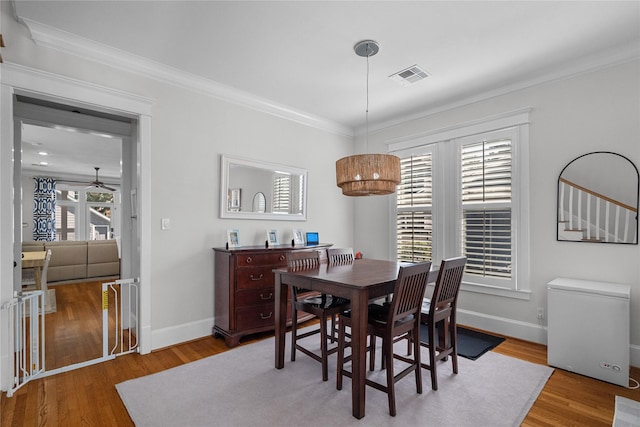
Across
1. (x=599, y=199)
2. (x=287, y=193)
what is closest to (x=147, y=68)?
(x=287, y=193)

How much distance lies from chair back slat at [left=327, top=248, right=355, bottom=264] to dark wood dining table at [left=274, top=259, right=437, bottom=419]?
1.07 ft

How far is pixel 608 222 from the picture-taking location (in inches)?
113

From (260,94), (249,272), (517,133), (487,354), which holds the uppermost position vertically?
(260,94)

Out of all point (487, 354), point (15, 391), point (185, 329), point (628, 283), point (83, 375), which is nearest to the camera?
point (15, 391)

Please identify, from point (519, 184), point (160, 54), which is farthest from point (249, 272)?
point (519, 184)

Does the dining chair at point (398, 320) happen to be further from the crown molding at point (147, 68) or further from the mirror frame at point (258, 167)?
the crown molding at point (147, 68)

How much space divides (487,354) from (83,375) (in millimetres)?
3475

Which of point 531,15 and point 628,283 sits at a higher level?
point 531,15

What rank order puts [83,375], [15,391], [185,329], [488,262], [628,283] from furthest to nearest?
[488,262], [185,329], [628,283], [83,375], [15,391]

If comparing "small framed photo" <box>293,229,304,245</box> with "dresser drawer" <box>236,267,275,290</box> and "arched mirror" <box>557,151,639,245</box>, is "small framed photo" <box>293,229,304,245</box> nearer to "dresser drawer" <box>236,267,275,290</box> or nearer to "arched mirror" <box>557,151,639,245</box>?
"dresser drawer" <box>236,267,275,290</box>

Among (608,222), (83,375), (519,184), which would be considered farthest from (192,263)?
(608,222)

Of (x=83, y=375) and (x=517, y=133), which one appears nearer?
(x=83, y=375)

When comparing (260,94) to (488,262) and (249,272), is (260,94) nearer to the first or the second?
(249,272)

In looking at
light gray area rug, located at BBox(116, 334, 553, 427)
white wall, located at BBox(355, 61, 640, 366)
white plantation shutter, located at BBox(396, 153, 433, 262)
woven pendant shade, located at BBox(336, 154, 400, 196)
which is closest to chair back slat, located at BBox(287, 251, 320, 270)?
woven pendant shade, located at BBox(336, 154, 400, 196)
